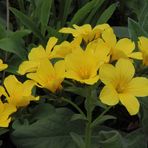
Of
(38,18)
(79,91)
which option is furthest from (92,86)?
(38,18)

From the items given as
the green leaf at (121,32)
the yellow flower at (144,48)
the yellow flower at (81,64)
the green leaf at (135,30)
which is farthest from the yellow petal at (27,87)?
the green leaf at (121,32)

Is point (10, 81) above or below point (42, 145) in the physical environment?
above

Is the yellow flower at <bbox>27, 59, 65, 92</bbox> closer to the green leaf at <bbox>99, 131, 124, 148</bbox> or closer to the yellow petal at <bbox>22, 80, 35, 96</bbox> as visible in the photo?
Result: the yellow petal at <bbox>22, 80, 35, 96</bbox>

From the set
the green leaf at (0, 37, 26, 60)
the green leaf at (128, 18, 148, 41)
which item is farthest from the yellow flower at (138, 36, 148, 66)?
the green leaf at (0, 37, 26, 60)

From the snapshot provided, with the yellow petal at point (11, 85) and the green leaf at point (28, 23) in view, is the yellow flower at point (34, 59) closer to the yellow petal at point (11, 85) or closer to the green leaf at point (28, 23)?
the yellow petal at point (11, 85)

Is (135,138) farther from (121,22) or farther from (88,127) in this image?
(121,22)

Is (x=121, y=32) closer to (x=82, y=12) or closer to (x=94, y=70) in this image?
(x=82, y=12)
